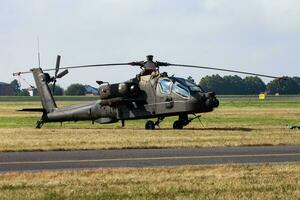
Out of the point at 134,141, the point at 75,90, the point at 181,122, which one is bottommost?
the point at 134,141

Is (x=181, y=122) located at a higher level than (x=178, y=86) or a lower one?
lower

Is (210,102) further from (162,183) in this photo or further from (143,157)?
(162,183)

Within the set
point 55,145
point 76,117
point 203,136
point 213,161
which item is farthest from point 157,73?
point 213,161

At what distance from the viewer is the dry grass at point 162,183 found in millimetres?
10508

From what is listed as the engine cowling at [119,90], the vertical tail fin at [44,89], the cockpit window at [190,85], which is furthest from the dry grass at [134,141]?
the vertical tail fin at [44,89]

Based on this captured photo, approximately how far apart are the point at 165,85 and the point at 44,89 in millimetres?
8482

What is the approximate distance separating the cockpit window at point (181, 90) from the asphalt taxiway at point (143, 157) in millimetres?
10072

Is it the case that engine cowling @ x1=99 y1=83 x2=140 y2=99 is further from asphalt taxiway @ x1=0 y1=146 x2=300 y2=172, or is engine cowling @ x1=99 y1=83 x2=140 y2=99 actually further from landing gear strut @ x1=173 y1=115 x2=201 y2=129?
asphalt taxiway @ x1=0 y1=146 x2=300 y2=172

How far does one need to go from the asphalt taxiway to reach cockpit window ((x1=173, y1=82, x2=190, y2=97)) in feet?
33.0

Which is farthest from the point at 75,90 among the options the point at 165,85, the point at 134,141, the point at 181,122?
the point at 134,141

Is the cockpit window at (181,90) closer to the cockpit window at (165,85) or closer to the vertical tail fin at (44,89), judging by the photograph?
the cockpit window at (165,85)

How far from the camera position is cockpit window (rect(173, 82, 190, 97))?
2958 cm

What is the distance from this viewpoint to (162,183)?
38.7ft

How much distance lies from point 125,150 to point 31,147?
3.01m
